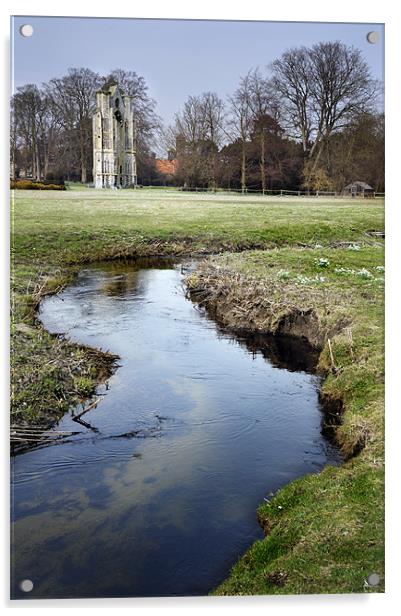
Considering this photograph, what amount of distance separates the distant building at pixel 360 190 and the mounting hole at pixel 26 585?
412cm

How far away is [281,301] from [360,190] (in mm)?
2067

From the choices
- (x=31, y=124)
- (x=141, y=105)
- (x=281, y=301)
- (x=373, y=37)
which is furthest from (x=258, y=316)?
(x=31, y=124)

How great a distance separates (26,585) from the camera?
4.50m

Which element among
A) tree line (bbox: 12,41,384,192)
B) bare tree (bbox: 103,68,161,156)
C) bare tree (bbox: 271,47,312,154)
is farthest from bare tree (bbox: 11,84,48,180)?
bare tree (bbox: 271,47,312,154)

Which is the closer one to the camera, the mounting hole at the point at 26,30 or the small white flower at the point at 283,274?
the mounting hole at the point at 26,30

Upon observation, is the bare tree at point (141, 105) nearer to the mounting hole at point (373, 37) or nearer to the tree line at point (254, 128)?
the tree line at point (254, 128)

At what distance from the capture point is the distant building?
5637 mm

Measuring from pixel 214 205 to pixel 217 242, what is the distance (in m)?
0.45

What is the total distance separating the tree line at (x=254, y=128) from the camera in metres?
5.49

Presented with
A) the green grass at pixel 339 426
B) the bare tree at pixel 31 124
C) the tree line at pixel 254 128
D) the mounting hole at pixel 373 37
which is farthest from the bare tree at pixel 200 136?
the mounting hole at pixel 373 37

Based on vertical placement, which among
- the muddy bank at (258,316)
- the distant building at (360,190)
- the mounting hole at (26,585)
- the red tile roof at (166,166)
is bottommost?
the mounting hole at (26,585)

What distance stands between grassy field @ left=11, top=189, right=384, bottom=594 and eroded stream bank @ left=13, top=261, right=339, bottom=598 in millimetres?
184

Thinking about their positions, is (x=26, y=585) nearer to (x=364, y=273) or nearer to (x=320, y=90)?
(x=364, y=273)
